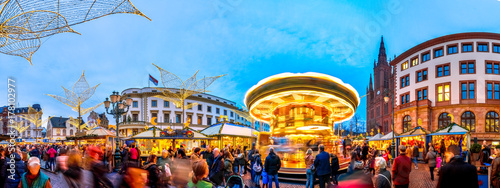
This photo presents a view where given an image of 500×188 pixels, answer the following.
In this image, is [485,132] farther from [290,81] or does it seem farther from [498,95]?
[290,81]

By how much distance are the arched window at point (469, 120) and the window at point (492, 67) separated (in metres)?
4.98

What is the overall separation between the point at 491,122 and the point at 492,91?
3.38 meters

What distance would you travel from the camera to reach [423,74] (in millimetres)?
35812

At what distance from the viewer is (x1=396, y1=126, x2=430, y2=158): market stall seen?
22.2 meters

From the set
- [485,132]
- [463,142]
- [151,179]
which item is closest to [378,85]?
[485,132]

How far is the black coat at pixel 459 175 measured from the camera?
17.1 feet

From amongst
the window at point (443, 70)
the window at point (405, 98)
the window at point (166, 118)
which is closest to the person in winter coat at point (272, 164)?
the window at point (443, 70)

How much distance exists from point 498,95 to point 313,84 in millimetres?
31759

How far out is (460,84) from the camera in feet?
106

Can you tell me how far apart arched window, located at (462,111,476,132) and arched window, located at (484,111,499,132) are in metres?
1.08

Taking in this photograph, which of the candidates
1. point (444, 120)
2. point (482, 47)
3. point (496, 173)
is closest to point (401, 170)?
point (496, 173)

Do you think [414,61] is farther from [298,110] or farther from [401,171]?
[401,171]

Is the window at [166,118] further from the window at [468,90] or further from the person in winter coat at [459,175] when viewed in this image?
the person in winter coat at [459,175]

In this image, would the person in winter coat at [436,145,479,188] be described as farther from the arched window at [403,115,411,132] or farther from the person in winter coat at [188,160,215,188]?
the arched window at [403,115,411,132]
